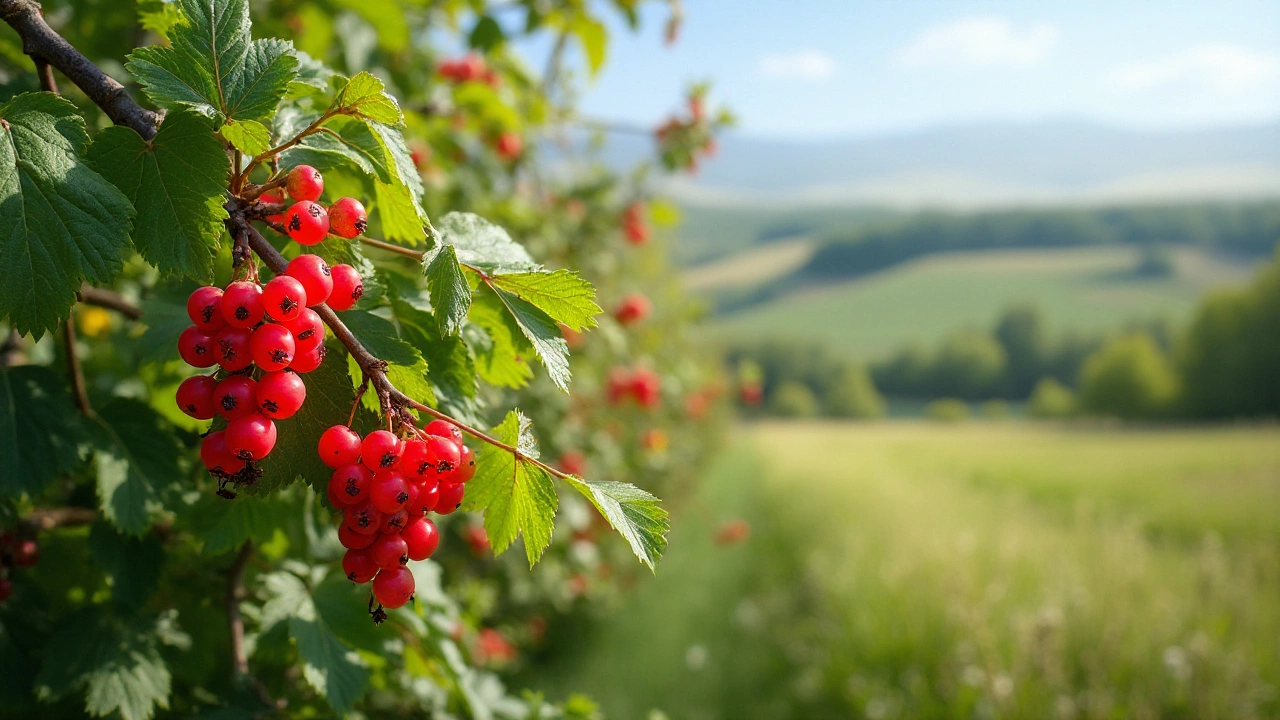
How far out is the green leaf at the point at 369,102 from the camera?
0.78m

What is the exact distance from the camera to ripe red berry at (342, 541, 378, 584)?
2.34ft

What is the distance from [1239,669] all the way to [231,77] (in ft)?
16.8

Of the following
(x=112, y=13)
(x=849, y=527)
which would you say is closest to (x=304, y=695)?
(x=112, y=13)

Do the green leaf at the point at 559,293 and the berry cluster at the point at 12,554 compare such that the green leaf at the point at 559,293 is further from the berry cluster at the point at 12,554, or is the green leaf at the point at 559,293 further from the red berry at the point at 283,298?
the berry cluster at the point at 12,554

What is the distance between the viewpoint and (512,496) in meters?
0.82

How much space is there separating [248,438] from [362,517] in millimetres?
124

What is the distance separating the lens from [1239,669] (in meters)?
3.87

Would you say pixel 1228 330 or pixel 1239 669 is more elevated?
pixel 1239 669

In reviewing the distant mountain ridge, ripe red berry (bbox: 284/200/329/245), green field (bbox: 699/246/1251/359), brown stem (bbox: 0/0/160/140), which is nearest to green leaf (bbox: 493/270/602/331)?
ripe red berry (bbox: 284/200/329/245)

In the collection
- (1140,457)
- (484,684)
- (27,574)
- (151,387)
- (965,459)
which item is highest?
(151,387)

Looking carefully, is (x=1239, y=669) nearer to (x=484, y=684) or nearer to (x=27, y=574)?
(x=484, y=684)

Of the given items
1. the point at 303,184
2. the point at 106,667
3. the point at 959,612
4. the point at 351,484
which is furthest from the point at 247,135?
the point at 959,612

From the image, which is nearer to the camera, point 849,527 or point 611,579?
point 611,579

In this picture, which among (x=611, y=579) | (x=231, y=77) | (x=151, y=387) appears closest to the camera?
(x=231, y=77)
